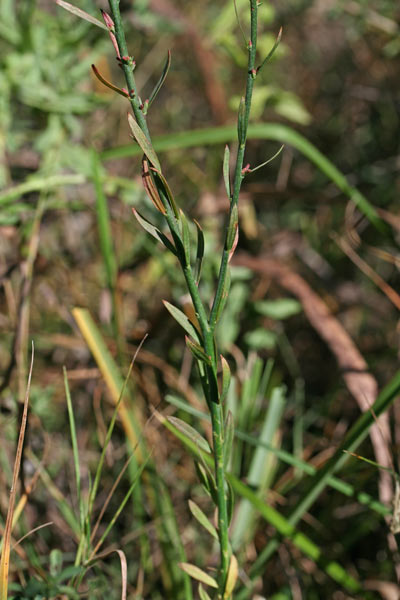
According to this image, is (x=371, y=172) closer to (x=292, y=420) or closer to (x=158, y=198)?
(x=292, y=420)

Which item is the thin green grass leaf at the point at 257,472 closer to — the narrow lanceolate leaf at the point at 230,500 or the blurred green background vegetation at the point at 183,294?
the blurred green background vegetation at the point at 183,294

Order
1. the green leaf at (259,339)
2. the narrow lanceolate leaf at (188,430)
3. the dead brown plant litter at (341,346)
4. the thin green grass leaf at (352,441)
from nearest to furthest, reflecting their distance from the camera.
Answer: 1. the narrow lanceolate leaf at (188,430)
2. the thin green grass leaf at (352,441)
3. the dead brown plant litter at (341,346)
4. the green leaf at (259,339)

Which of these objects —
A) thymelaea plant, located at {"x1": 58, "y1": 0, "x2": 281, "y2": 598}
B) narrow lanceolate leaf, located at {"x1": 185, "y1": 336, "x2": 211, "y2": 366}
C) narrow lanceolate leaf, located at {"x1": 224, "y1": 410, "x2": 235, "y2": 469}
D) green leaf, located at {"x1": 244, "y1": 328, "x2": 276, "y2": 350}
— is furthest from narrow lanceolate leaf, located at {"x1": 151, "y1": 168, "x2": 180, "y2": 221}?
green leaf, located at {"x1": 244, "y1": 328, "x2": 276, "y2": 350}

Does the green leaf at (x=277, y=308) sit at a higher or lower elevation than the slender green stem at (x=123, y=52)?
lower

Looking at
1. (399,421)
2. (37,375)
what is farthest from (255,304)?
(37,375)

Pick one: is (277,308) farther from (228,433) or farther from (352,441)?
(228,433)

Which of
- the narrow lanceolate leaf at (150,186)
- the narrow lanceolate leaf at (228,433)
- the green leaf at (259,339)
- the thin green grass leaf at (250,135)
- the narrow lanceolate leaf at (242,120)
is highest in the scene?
the thin green grass leaf at (250,135)

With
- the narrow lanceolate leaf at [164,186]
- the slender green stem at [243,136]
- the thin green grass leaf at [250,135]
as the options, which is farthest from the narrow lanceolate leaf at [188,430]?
the thin green grass leaf at [250,135]
